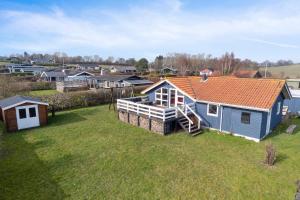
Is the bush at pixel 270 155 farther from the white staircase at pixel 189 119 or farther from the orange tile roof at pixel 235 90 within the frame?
the white staircase at pixel 189 119

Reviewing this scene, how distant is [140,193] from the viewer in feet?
23.1

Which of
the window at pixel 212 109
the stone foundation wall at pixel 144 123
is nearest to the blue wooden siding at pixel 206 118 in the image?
the window at pixel 212 109

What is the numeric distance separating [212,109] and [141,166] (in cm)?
753

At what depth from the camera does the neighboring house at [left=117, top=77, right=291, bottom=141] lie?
40.3 ft

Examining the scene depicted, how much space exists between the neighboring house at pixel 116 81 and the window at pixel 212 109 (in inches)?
916

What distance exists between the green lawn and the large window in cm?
428

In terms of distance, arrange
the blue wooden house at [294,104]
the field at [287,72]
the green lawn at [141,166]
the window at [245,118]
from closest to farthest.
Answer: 1. the green lawn at [141,166]
2. the window at [245,118]
3. the blue wooden house at [294,104]
4. the field at [287,72]

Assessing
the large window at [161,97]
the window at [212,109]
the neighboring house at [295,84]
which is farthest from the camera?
the neighboring house at [295,84]

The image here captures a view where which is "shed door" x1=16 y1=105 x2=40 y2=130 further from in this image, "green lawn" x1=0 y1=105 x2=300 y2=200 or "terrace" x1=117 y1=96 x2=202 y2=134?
"terrace" x1=117 y1=96 x2=202 y2=134

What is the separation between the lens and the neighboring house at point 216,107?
40.3 ft

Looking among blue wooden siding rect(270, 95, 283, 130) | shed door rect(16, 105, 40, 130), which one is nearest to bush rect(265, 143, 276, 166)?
blue wooden siding rect(270, 95, 283, 130)

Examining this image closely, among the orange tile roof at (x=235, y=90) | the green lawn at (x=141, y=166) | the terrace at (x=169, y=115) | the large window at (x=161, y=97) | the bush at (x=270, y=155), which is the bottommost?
the green lawn at (x=141, y=166)

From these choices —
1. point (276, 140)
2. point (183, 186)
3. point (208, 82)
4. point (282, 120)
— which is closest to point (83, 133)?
point (183, 186)

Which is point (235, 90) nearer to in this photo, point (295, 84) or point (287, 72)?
point (295, 84)
